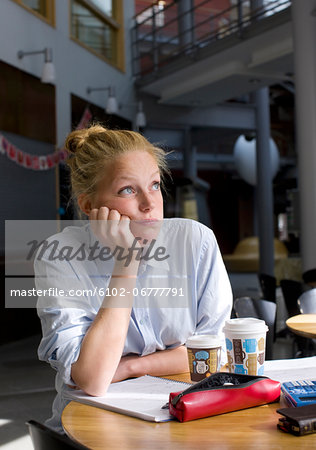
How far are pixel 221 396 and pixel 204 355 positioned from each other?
0.24 metres

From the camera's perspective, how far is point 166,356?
1550 millimetres

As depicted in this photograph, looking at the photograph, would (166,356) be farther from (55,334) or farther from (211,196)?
(211,196)

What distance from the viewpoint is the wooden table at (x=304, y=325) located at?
7.41 ft

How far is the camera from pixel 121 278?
1.43m

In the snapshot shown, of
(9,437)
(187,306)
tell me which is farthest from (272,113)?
(187,306)

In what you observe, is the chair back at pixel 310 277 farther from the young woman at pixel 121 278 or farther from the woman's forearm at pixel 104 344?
the woman's forearm at pixel 104 344

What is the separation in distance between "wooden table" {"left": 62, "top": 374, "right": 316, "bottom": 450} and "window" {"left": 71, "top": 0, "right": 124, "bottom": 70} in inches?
294

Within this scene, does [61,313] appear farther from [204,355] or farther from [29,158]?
[29,158]

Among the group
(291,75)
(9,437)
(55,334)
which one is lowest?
(9,437)

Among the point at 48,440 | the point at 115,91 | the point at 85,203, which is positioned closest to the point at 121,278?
the point at 85,203

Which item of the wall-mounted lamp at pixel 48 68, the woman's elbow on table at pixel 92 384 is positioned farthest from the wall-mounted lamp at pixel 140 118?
the woman's elbow on table at pixel 92 384

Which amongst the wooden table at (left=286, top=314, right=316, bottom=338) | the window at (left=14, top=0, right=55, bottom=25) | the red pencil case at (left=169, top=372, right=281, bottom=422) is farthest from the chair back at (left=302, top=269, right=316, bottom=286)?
the window at (left=14, top=0, right=55, bottom=25)

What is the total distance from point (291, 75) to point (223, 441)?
781 cm

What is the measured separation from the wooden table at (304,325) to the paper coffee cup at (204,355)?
3.26 feet
